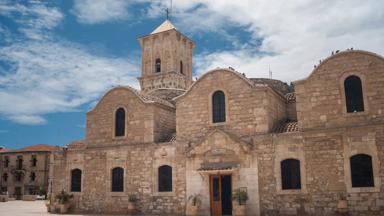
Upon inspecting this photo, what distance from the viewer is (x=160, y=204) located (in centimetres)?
1817

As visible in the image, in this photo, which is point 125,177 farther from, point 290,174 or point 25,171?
point 25,171

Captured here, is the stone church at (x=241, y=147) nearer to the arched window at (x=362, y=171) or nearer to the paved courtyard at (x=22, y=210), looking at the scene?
the arched window at (x=362, y=171)

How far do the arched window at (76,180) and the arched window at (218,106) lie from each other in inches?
343

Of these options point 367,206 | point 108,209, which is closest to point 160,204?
point 108,209

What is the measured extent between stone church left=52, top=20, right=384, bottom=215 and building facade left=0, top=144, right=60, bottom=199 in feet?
109

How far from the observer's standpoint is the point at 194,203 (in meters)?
16.9

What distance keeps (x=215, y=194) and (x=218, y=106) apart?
4072mm

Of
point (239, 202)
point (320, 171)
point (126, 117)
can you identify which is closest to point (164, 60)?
point (126, 117)

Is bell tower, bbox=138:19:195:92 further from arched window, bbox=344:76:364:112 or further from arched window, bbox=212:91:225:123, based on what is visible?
arched window, bbox=344:76:364:112

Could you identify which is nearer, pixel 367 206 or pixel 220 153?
pixel 367 206

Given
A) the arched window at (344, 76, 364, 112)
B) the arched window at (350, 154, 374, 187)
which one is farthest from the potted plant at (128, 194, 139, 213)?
the arched window at (344, 76, 364, 112)

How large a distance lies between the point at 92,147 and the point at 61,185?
310cm

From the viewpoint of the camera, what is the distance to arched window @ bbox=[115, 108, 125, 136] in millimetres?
20422

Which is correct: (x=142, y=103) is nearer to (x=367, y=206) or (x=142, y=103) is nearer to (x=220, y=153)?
(x=220, y=153)
